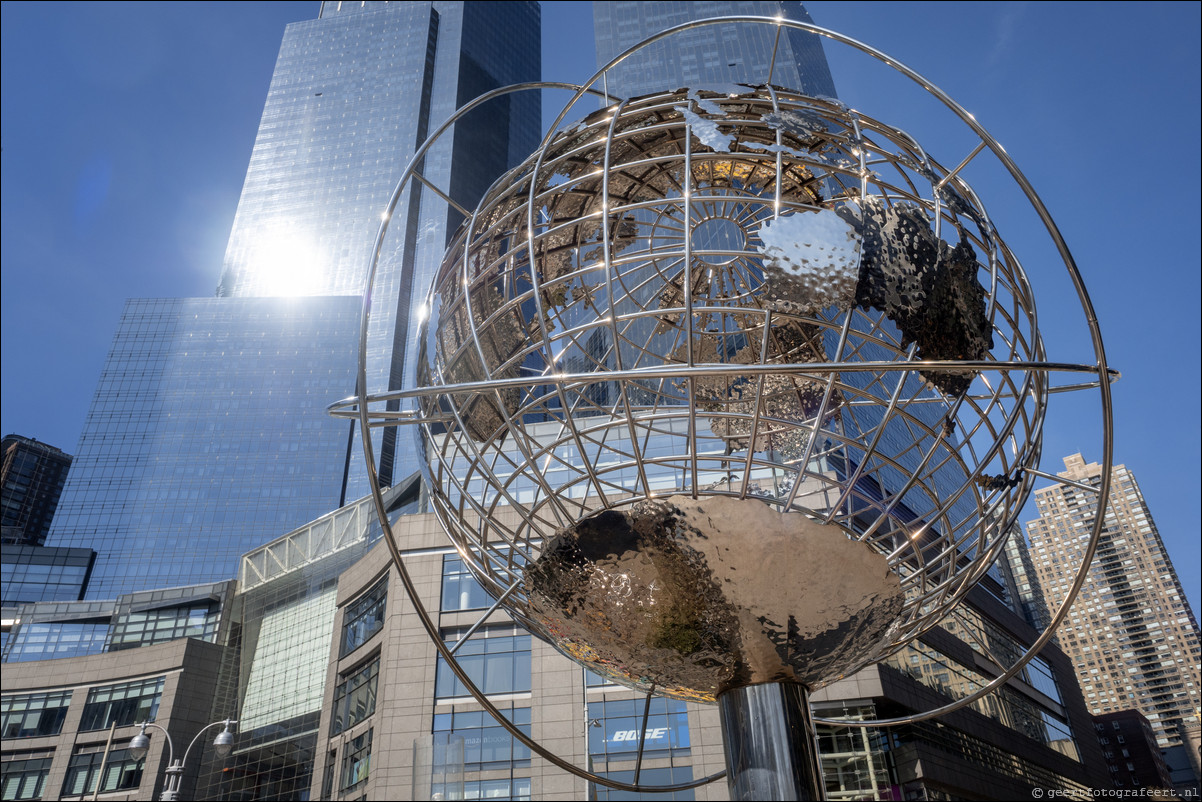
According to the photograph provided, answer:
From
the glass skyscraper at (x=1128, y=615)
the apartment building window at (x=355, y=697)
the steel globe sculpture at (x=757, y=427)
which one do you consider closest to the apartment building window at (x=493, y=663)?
the apartment building window at (x=355, y=697)

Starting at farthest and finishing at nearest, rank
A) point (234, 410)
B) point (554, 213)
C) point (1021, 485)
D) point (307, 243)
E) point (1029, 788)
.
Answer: point (307, 243) → point (234, 410) → point (1029, 788) → point (554, 213) → point (1021, 485)

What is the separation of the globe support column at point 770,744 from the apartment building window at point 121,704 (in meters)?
42.8

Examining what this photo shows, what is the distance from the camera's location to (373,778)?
21.8m

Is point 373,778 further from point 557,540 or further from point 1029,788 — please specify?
point 1029,788

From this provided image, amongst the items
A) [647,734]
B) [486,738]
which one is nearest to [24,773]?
[486,738]

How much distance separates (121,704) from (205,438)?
37052 millimetres

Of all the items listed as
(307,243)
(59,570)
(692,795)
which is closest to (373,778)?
(692,795)

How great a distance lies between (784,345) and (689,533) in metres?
2.37

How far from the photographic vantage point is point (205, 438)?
233ft

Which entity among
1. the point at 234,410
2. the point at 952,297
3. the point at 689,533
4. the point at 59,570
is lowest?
the point at 689,533

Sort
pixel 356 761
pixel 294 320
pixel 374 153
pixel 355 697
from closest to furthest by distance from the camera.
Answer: pixel 356 761 → pixel 355 697 → pixel 294 320 → pixel 374 153

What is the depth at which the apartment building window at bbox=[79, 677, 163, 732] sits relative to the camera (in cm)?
3744

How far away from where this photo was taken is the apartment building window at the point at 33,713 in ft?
121

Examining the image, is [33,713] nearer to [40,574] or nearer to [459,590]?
[459,590]
